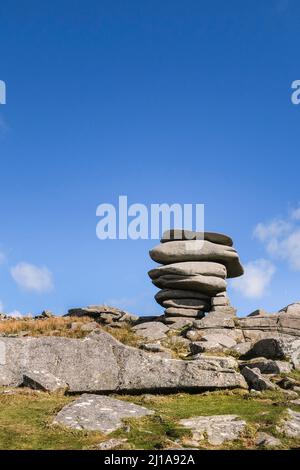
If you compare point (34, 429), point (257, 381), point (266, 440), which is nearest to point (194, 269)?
point (257, 381)

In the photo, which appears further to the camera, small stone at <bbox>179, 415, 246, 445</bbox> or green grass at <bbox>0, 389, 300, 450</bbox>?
small stone at <bbox>179, 415, 246, 445</bbox>

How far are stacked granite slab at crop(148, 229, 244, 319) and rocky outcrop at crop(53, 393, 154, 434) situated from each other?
23.7m

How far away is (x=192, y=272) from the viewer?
126 ft

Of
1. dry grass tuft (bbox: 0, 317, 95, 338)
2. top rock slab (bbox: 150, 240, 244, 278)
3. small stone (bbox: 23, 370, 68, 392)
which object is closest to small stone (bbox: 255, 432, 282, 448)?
small stone (bbox: 23, 370, 68, 392)

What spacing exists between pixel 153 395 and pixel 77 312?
28082 mm

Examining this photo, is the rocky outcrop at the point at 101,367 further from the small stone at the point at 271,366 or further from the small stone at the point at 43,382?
the small stone at the point at 271,366

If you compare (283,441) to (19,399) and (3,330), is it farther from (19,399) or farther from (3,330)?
(3,330)

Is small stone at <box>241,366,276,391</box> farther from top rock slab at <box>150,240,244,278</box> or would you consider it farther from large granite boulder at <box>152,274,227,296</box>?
top rock slab at <box>150,240,244,278</box>

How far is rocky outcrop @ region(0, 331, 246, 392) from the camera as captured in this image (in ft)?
54.4

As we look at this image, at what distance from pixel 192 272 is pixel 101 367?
2142 cm

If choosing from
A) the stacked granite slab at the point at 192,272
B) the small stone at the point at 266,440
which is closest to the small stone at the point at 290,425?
the small stone at the point at 266,440

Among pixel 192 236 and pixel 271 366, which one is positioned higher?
pixel 192 236

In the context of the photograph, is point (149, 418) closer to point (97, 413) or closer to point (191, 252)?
point (97, 413)

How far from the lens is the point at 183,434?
1120cm
